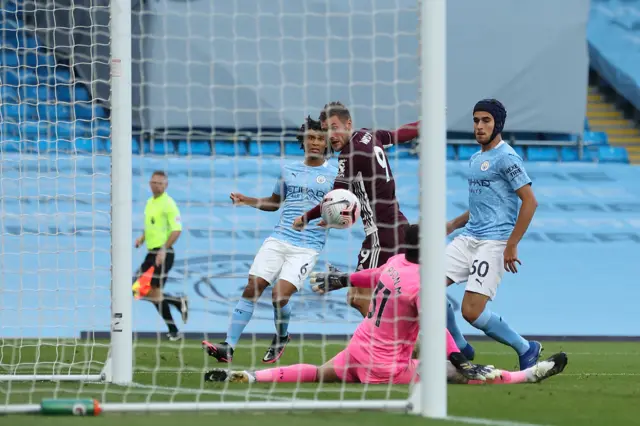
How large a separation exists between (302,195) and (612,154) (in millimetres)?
11190

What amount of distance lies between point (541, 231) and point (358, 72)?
11.5 ft

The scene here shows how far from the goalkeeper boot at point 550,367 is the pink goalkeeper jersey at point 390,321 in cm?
100

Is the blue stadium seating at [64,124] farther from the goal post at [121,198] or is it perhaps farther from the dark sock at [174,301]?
the goal post at [121,198]

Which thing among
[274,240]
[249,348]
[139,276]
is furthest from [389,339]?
[139,276]

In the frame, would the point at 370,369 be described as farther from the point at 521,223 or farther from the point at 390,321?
the point at 521,223

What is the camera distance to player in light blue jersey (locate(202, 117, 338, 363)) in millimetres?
9219

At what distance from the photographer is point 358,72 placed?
52.1 ft

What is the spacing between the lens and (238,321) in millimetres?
8906

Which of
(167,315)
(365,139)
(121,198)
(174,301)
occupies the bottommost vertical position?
(167,315)

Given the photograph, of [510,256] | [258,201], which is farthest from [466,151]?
[510,256]

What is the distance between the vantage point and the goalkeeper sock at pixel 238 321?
8.81m

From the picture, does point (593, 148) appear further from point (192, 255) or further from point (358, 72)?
point (192, 255)

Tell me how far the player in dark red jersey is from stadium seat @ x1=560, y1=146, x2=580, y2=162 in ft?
34.0

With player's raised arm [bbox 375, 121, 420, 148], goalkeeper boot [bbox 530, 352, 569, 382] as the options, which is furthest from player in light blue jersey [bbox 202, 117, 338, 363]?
goalkeeper boot [bbox 530, 352, 569, 382]
